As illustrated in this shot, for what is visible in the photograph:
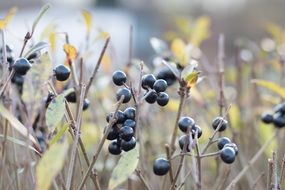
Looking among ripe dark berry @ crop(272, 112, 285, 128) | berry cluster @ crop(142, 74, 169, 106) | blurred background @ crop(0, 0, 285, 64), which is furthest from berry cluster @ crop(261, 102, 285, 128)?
blurred background @ crop(0, 0, 285, 64)

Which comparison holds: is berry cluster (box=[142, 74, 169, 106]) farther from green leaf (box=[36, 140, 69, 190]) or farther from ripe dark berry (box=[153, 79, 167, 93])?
green leaf (box=[36, 140, 69, 190])

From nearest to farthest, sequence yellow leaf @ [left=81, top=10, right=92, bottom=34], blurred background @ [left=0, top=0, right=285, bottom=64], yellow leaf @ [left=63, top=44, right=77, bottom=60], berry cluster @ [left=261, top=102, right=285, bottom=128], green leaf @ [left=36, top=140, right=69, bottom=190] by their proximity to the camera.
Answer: green leaf @ [left=36, top=140, right=69, bottom=190] → yellow leaf @ [left=63, top=44, right=77, bottom=60] → berry cluster @ [left=261, top=102, right=285, bottom=128] → yellow leaf @ [left=81, top=10, right=92, bottom=34] → blurred background @ [left=0, top=0, right=285, bottom=64]

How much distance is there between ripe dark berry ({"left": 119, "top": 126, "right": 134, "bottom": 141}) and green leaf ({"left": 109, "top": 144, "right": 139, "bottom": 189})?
0.09 ft

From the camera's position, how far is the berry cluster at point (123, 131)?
0.80 meters

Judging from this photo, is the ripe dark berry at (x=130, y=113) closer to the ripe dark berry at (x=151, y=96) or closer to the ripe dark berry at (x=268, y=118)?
the ripe dark berry at (x=151, y=96)

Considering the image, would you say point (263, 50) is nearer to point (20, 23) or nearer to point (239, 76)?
point (239, 76)

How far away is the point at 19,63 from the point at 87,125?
0.79m

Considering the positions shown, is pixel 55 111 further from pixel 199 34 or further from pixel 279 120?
pixel 199 34

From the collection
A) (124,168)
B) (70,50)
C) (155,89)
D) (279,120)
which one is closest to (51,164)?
(124,168)

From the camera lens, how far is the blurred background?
27.0 feet

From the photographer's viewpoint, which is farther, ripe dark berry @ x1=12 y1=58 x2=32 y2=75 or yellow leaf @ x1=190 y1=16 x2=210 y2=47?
yellow leaf @ x1=190 y1=16 x2=210 y2=47

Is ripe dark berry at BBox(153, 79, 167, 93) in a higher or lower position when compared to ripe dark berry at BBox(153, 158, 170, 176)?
higher

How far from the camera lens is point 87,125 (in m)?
1.64

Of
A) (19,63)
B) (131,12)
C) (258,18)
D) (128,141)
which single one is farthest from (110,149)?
(131,12)
